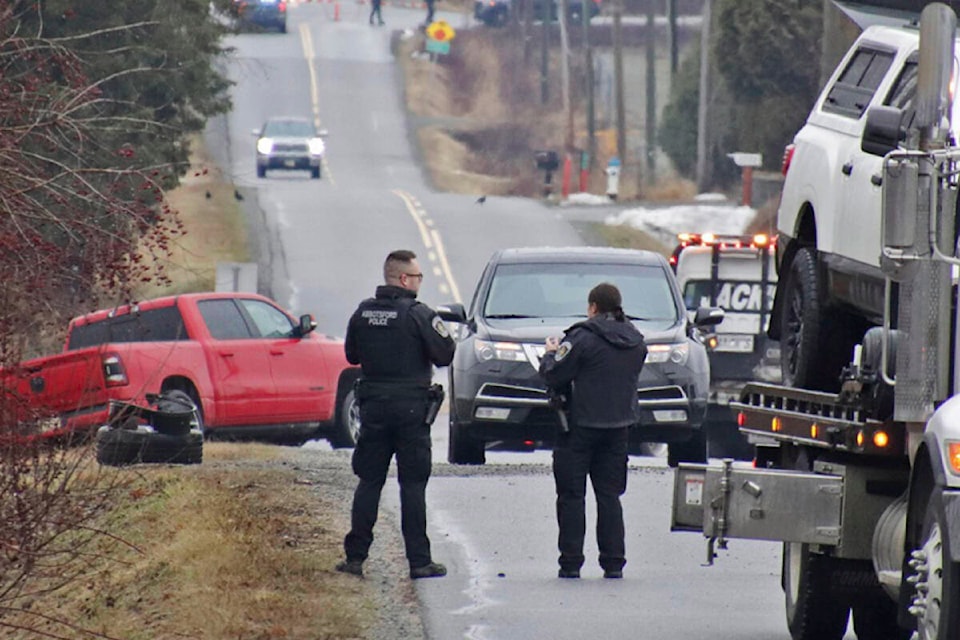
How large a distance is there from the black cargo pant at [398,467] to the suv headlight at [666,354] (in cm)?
537

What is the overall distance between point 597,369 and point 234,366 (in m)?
8.97

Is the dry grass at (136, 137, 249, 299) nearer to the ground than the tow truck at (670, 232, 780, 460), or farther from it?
nearer to the ground

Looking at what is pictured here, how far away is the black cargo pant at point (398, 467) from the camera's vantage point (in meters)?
12.3

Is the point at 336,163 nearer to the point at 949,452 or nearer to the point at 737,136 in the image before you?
the point at 737,136

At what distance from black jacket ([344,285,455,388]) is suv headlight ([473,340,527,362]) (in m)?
5.03

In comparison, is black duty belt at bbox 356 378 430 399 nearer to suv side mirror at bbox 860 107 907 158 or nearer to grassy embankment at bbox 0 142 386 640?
grassy embankment at bbox 0 142 386 640

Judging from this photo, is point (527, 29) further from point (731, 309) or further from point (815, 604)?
point (815, 604)

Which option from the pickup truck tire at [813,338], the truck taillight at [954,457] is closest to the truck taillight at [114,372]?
the pickup truck tire at [813,338]

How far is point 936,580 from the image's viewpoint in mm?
7918

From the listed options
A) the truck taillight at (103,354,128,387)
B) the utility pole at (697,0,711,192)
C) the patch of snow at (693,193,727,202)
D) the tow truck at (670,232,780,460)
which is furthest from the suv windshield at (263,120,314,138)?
the truck taillight at (103,354,128,387)

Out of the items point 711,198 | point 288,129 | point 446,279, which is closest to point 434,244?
point 446,279

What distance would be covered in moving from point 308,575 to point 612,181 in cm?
4489

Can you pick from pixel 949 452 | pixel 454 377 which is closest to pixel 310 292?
pixel 454 377

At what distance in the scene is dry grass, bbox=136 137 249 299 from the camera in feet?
131
